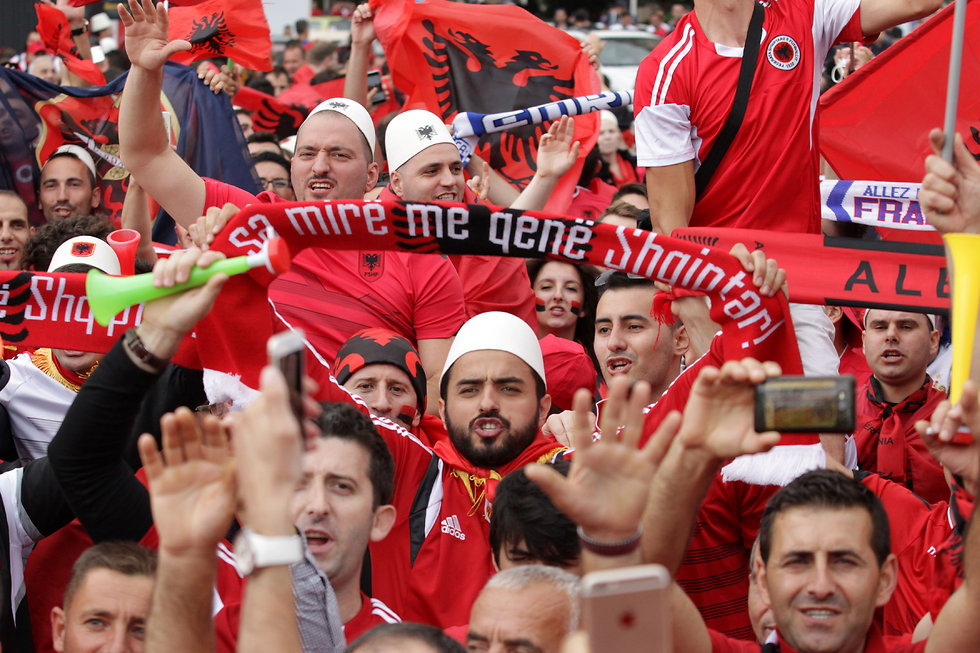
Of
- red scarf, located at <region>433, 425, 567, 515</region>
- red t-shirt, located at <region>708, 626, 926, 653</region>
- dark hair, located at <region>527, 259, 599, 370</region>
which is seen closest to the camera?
red t-shirt, located at <region>708, 626, 926, 653</region>

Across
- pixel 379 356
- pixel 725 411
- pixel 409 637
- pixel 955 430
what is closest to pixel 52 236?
pixel 379 356

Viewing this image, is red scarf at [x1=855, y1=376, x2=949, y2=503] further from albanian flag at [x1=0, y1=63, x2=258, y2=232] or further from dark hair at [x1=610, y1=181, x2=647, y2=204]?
albanian flag at [x1=0, y1=63, x2=258, y2=232]

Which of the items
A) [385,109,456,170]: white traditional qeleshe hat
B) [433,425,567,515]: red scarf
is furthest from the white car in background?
[433,425,567,515]: red scarf

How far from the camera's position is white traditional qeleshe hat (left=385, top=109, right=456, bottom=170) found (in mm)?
5660

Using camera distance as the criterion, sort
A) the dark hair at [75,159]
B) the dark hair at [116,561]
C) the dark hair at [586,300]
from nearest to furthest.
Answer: the dark hair at [116,561]
the dark hair at [586,300]
the dark hair at [75,159]

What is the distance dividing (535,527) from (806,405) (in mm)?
1152

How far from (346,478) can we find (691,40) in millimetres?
2006

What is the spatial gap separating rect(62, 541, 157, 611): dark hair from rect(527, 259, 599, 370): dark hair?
3450 mm

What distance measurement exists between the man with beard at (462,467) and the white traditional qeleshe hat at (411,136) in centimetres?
146

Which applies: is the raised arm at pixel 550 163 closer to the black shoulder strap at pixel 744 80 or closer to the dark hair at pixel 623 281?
the dark hair at pixel 623 281

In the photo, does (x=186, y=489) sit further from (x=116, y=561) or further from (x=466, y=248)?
(x=466, y=248)

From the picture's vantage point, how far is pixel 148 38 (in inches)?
179

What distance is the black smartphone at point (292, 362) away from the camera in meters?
2.01

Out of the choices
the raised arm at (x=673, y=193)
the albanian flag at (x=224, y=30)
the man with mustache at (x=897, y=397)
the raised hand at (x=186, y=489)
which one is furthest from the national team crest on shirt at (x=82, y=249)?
the man with mustache at (x=897, y=397)
